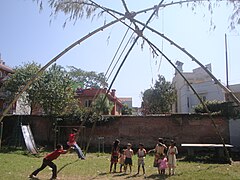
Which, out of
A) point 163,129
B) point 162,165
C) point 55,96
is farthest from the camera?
point 55,96

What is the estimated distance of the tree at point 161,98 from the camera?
119 feet

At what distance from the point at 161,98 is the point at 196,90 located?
199 inches

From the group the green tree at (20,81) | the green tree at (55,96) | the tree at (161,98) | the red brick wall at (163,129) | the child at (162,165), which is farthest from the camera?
the tree at (161,98)

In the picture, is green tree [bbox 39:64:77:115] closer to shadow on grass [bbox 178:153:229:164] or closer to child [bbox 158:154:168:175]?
shadow on grass [bbox 178:153:229:164]

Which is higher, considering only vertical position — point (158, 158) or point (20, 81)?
point (20, 81)

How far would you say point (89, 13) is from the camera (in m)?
7.35

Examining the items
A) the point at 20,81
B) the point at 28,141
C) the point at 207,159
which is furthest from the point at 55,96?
the point at 207,159

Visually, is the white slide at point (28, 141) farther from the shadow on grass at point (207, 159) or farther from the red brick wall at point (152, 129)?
the shadow on grass at point (207, 159)

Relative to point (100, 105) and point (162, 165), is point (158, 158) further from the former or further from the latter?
point (100, 105)

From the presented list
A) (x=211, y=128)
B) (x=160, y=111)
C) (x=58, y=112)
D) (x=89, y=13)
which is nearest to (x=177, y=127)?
(x=211, y=128)

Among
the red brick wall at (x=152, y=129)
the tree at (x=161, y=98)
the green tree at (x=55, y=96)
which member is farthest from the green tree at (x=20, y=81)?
the tree at (x=161, y=98)

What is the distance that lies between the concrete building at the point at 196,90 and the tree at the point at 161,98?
133cm

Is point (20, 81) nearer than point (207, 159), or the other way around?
point (207, 159)

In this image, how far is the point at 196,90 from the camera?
32.9m
